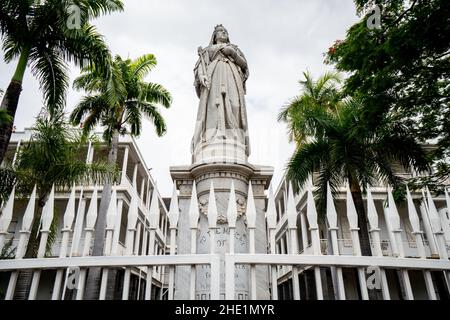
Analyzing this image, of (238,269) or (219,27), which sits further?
(219,27)

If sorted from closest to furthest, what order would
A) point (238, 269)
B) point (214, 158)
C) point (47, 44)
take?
1. point (238, 269)
2. point (214, 158)
3. point (47, 44)

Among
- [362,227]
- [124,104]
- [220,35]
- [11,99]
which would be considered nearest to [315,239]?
[220,35]

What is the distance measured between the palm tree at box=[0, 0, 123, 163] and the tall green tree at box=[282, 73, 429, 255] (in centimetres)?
715

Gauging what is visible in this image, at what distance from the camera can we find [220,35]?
599 centimetres

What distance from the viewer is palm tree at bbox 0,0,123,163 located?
7480 mm

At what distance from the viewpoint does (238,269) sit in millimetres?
3576

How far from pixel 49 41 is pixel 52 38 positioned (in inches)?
4.8

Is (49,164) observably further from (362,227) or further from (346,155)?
(362,227)

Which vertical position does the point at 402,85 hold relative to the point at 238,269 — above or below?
A: above

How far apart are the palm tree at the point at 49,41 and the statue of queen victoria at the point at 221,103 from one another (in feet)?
12.6

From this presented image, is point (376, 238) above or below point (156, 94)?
below
